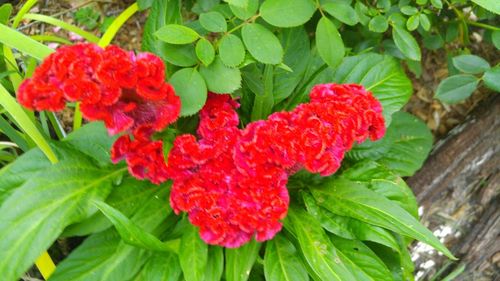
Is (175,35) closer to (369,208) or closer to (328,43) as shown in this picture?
(328,43)

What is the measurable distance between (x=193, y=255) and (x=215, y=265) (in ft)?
0.35

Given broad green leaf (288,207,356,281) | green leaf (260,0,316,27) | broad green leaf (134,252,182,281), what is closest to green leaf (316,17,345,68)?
green leaf (260,0,316,27)

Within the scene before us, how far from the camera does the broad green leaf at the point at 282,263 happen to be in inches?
57.1

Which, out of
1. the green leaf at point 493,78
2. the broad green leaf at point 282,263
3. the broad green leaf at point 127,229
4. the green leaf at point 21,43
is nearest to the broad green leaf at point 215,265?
the broad green leaf at point 282,263

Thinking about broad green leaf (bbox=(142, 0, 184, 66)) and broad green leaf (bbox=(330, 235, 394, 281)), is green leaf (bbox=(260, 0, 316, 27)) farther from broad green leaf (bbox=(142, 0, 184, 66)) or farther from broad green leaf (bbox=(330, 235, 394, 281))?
broad green leaf (bbox=(330, 235, 394, 281))

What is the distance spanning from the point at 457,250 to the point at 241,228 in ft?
3.52

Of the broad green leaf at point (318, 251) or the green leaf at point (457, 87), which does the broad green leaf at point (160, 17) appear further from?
the green leaf at point (457, 87)

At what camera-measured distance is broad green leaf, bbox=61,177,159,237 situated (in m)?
1.46

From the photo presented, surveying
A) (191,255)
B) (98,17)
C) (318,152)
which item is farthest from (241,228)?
(98,17)

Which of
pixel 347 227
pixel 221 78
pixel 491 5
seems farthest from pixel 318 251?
pixel 491 5

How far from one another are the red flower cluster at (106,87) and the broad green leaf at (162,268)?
396 mm

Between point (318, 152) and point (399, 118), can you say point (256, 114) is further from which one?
point (399, 118)

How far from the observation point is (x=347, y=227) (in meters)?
1.47

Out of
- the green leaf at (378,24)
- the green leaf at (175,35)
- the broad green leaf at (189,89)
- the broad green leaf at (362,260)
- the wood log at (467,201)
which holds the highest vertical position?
the green leaf at (175,35)
